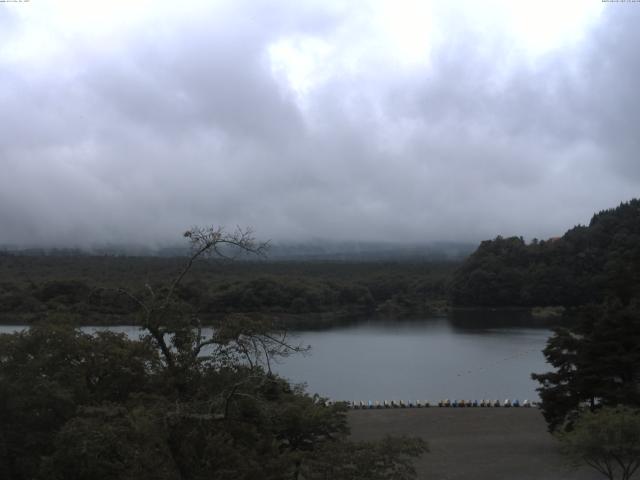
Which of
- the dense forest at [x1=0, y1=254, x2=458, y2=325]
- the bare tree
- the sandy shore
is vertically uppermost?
the bare tree

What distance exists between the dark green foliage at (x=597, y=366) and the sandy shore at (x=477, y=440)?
1319 mm

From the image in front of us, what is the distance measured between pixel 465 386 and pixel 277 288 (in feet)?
123

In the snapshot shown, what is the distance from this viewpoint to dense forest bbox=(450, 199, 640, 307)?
256ft

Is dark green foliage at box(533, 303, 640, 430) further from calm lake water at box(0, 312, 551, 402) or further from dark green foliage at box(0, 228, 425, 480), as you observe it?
dark green foliage at box(0, 228, 425, 480)

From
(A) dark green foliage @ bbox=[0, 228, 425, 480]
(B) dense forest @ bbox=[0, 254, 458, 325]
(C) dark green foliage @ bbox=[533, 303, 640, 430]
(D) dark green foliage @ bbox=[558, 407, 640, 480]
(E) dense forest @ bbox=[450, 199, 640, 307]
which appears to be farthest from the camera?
(E) dense forest @ bbox=[450, 199, 640, 307]

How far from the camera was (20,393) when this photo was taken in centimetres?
1038

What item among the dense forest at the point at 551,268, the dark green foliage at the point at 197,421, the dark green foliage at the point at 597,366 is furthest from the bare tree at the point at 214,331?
the dense forest at the point at 551,268

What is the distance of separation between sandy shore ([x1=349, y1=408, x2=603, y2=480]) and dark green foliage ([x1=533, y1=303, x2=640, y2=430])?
1319mm

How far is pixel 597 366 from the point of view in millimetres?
17766

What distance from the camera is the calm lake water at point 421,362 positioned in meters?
33.3

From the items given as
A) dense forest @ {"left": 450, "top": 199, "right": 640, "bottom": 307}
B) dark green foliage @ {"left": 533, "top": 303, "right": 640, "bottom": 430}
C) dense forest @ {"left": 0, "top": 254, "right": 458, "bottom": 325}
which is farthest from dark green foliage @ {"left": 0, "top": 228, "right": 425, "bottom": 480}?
dense forest @ {"left": 450, "top": 199, "right": 640, "bottom": 307}

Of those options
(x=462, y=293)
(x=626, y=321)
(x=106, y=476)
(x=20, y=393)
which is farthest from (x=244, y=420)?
(x=462, y=293)

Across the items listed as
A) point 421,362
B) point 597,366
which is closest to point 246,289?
point 421,362

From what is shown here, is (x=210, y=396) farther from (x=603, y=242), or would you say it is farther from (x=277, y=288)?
(x=603, y=242)
